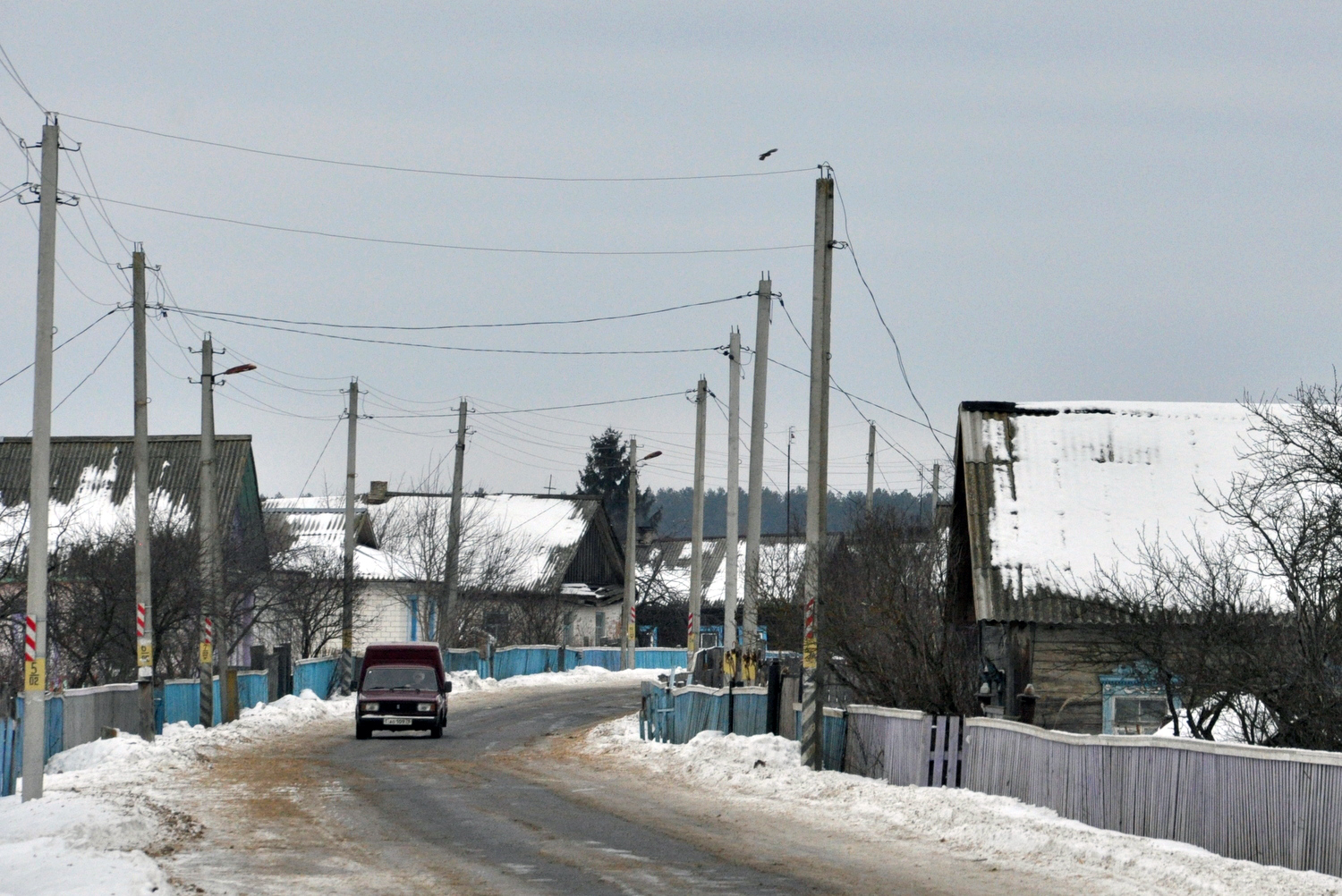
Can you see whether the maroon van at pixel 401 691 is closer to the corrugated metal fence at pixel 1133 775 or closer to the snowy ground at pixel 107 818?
the snowy ground at pixel 107 818

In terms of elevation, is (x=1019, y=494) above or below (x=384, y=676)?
above

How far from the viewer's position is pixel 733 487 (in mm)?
35594

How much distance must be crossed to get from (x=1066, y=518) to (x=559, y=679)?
3138 cm

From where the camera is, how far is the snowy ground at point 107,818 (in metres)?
12.9

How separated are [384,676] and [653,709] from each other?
664 cm

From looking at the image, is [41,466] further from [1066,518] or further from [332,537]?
[332,537]

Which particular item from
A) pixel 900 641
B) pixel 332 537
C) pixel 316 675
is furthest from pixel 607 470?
pixel 900 641

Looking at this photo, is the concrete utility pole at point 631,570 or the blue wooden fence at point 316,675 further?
the concrete utility pole at point 631,570

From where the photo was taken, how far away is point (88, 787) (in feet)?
71.2

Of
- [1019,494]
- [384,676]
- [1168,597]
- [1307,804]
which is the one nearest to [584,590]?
[384,676]

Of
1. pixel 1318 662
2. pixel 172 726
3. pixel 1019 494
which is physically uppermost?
pixel 1019 494

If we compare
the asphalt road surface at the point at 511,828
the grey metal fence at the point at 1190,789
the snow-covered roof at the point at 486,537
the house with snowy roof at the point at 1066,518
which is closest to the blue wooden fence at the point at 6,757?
the asphalt road surface at the point at 511,828

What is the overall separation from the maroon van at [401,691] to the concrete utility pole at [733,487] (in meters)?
6.24

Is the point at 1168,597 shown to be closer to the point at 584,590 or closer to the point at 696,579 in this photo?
the point at 696,579
